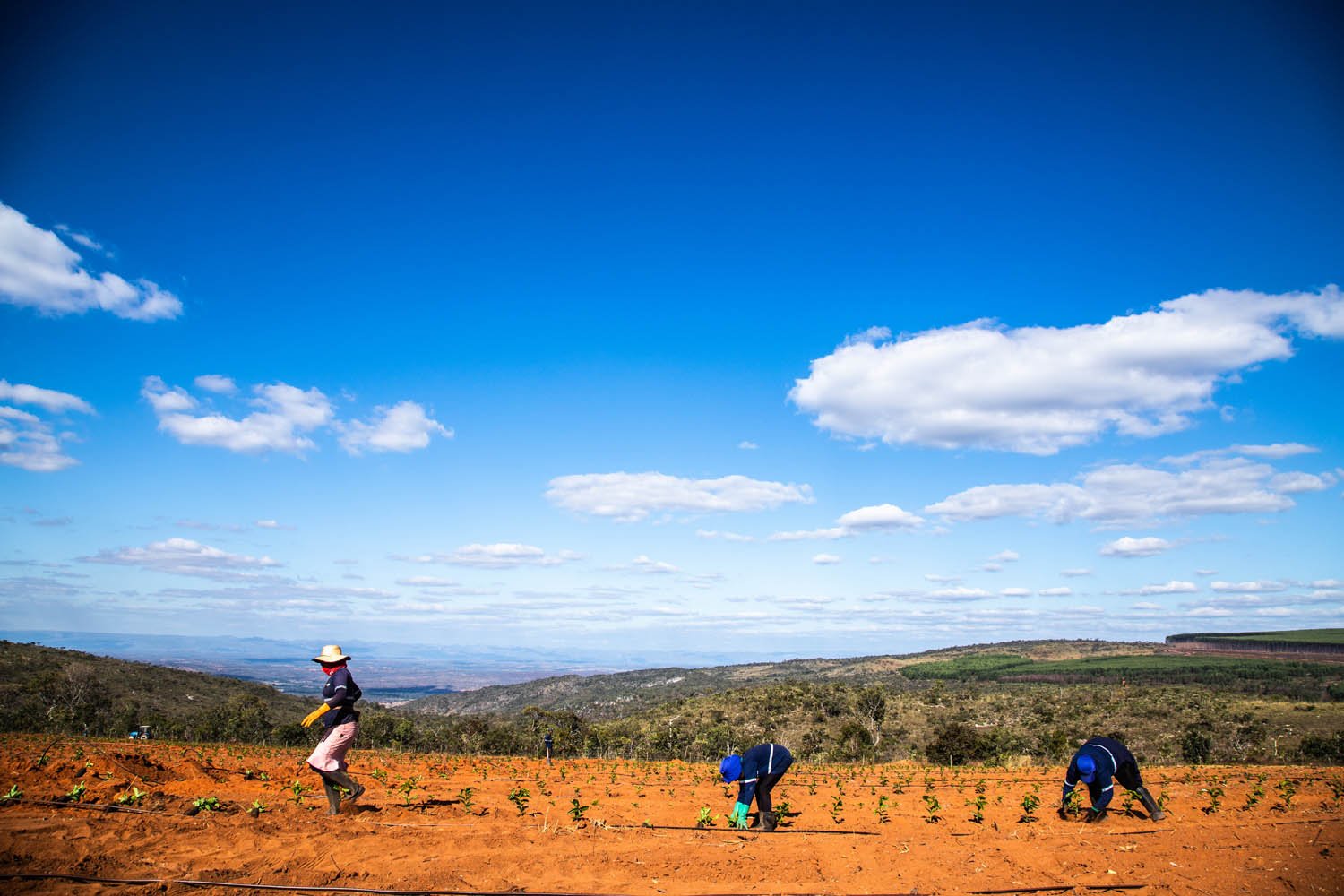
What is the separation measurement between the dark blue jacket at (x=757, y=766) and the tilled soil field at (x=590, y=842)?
64cm

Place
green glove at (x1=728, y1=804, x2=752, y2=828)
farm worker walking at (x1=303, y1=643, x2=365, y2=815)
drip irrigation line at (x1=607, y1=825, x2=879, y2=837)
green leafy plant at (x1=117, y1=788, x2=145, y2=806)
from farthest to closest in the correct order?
green glove at (x1=728, y1=804, x2=752, y2=828)
drip irrigation line at (x1=607, y1=825, x2=879, y2=837)
farm worker walking at (x1=303, y1=643, x2=365, y2=815)
green leafy plant at (x1=117, y1=788, x2=145, y2=806)

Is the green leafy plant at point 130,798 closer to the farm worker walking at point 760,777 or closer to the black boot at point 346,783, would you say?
the black boot at point 346,783

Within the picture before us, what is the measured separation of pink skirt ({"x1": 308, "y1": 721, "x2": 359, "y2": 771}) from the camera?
368 inches

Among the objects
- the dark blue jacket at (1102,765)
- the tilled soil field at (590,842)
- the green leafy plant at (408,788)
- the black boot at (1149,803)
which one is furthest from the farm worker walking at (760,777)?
the black boot at (1149,803)

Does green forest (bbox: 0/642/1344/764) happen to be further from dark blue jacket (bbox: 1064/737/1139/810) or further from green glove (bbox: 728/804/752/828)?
green glove (bbox: 728/804/752/828)

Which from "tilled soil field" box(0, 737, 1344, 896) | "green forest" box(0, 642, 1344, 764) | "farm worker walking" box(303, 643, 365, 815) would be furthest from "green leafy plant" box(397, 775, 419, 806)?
"green forest" box(0, 642, 1344, 764)

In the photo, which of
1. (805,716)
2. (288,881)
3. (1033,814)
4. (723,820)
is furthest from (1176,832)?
(805,716)

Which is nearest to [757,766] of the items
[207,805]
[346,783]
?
[346,783]

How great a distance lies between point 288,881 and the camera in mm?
7027

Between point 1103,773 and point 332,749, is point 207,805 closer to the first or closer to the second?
point 332,749

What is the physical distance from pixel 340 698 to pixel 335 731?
0.41 m

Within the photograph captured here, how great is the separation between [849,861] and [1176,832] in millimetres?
5061

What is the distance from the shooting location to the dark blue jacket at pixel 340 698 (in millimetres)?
9578

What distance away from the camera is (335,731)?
373 inches
